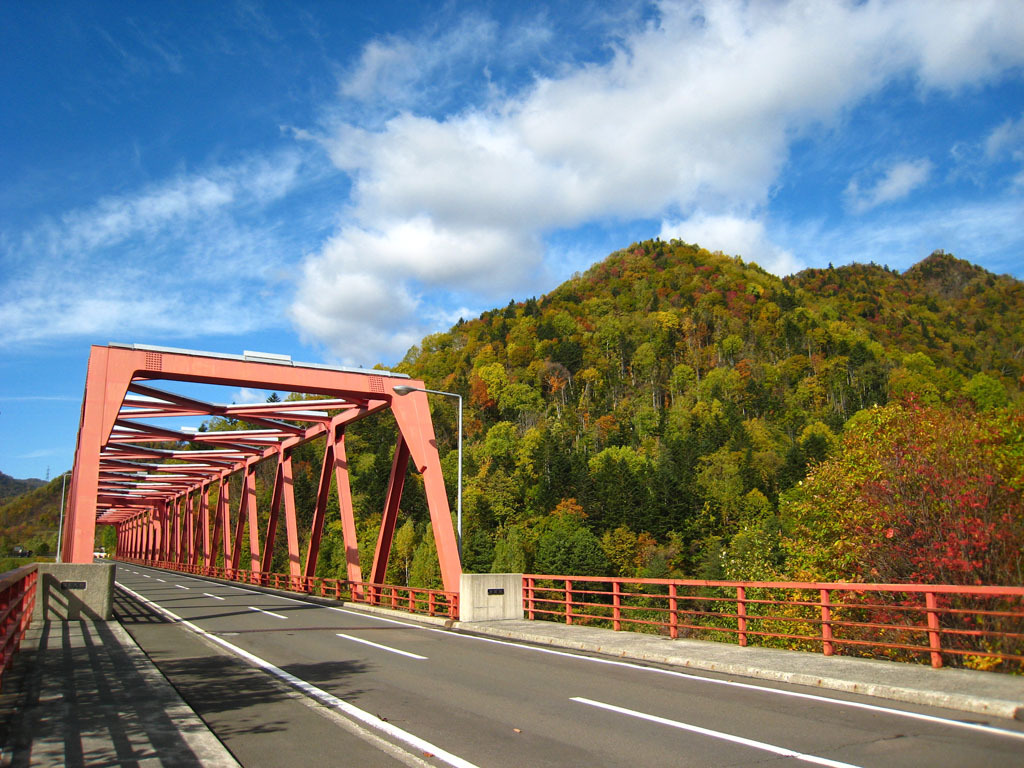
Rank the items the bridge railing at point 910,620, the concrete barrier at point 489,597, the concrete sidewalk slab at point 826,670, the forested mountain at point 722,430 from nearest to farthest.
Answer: the concrete sidewalk slab at point 826,670 < the bridge railing at point 910,620 < the forested mountain at point 722,430 < the concrete barrier at point 489,597

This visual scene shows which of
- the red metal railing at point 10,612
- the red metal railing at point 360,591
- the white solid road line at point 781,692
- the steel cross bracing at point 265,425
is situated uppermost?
the steel cross bracing at point 265,425

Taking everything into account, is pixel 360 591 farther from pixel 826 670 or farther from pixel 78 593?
pixel 826 670

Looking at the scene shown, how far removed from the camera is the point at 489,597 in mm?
17078

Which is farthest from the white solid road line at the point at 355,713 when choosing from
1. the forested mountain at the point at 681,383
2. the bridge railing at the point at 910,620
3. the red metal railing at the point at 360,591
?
the forested mountain at the point at 681,383

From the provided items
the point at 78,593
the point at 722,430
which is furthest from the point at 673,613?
the point at 722,430

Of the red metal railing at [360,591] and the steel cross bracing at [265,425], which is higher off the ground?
the steel cross bracing at [265,425]

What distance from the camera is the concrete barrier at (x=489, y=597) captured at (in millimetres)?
16703

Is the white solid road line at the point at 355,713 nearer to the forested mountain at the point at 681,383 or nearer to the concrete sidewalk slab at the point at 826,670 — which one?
the concrete sidewalk slab at the point at 826,670

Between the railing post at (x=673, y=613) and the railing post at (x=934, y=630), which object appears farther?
the railing post at (x=673, y=613)

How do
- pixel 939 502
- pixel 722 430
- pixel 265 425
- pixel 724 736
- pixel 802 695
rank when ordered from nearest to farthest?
pixel 724 736
pixel 802 695
pixel 939 502
pixel 265 425
pixel 722 430

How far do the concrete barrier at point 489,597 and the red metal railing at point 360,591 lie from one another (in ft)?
2.10

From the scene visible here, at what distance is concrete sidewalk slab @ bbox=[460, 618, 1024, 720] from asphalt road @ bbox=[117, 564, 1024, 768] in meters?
0.29

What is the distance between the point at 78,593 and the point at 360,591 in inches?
361

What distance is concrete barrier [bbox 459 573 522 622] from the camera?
1670 centimetres
